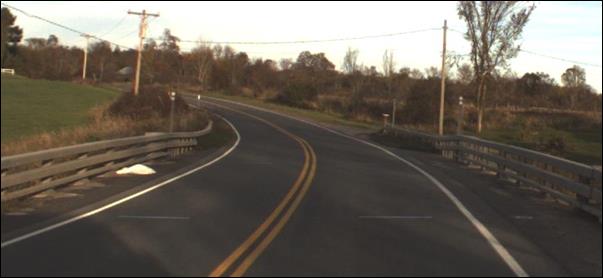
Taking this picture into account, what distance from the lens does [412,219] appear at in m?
10.6

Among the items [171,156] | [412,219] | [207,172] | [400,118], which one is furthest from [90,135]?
[400,118]

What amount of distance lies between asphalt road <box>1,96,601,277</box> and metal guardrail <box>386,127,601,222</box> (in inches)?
57.0

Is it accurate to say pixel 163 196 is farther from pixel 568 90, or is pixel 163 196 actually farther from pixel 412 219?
pixel 568 90

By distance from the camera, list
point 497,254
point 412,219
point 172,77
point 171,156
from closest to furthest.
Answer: point 497,254 → point 412,219 → point 171,156 → point 172,77

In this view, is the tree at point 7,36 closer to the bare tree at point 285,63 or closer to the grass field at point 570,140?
the grass field at point 570,140

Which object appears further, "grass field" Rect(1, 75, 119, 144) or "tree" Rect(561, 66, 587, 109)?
"tree" Rect(561, 66, 587, 109)

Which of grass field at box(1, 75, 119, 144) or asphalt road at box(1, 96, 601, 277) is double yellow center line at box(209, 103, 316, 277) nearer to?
asphalt road at box(1, 96, 601, 277)

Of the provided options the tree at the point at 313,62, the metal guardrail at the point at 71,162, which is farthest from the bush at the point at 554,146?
the tree at the point at 313,62

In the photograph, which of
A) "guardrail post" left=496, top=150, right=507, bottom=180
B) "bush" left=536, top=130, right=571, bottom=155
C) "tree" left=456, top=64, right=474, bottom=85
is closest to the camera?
"guardrail post" left=496, top=150, right=507, bottom=180

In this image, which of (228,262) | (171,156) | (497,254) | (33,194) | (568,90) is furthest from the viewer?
(568,90)

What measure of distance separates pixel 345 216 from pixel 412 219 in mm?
1099

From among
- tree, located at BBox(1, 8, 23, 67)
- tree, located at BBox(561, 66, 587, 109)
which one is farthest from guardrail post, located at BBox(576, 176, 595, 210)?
tree, located at BBox(561, 66, 587, 109)

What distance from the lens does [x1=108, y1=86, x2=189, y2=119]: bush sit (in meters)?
42.8

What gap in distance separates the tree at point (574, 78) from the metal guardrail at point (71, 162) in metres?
49.6
